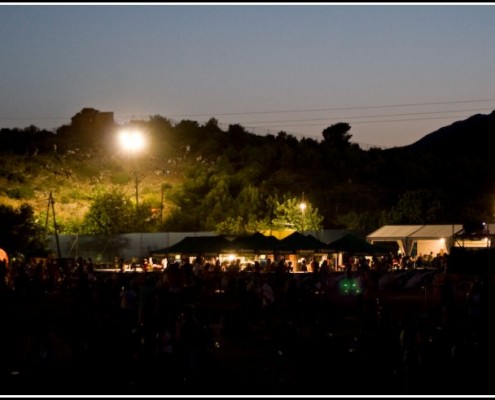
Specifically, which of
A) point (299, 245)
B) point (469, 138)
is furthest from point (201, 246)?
point (469, 138)

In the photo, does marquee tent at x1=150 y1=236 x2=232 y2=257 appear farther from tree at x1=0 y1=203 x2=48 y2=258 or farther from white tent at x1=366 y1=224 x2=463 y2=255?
white tent at x1=366 y1=224 x2=463 y2=255

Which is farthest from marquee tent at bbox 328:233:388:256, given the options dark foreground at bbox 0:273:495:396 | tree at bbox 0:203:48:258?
tree at bbox 0:203:48:258

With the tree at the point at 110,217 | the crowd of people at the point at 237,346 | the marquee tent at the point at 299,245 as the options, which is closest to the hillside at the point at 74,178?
the tree at the point at 110,217

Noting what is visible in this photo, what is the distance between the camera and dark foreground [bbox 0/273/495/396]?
1266 centimetres

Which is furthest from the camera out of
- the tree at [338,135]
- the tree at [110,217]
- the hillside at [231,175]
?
the tree at [338,135]

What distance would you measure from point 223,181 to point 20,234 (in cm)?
3237

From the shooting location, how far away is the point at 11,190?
247 feet

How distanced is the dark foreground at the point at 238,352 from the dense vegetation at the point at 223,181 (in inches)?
1435

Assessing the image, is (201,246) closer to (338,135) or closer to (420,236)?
(420,236)

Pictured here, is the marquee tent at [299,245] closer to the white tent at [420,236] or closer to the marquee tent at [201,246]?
the marquee tent at [201,246]

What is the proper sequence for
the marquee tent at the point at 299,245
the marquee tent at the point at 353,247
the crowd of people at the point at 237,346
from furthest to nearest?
the marquee tent at the point at 353,247 → the marquee tent at the point at 299,245 → the crowd of people at the point at 237,346

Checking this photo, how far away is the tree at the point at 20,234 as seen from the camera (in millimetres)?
43281

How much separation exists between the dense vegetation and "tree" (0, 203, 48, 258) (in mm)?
10538

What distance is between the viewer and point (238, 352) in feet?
58.2
